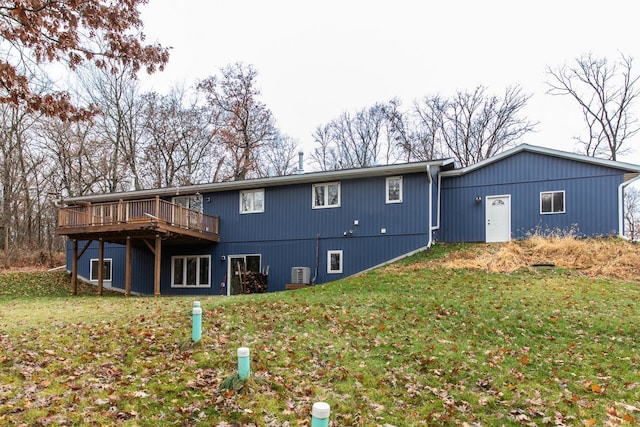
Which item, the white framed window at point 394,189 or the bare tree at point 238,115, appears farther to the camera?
the bare tree at point 238,115

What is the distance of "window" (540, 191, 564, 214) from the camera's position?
1611 cm

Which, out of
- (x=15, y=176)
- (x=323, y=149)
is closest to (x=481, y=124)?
(x=323, y=149)

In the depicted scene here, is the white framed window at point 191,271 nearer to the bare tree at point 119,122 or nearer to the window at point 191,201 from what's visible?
the window at point 191,201

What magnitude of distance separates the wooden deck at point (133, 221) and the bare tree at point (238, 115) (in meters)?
13.2

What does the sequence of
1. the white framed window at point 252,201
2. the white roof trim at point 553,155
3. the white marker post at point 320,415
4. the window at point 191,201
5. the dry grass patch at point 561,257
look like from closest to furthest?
the white marker post at point 320,415 → the dry grass patch at point 561,257 → the white roof trim at point 553,155 → the white framed window at point 252,201 → the window at point 191,201

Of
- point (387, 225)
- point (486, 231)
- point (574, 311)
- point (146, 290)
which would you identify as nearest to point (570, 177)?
point (486, 231)

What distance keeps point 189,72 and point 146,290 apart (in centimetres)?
1808

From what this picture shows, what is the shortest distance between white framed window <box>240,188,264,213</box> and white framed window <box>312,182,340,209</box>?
243cm

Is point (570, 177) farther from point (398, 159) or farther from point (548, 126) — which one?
point (398, 159)

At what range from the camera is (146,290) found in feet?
66.5

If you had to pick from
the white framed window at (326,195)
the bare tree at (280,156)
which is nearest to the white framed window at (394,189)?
the white framed window at (326,195)

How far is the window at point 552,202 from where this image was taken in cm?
1611

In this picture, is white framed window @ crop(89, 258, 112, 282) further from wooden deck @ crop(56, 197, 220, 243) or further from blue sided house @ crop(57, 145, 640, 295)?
wooden deck @ crop(56, 197, 220, 243)

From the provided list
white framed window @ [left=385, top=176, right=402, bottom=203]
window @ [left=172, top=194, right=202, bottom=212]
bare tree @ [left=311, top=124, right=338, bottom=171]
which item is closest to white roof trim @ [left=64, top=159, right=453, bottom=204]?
window @ [left=172, top=194, right=202, bottom=212]
